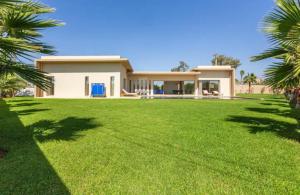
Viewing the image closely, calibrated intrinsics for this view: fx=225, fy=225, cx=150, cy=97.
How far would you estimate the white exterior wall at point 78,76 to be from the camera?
68.8 ft

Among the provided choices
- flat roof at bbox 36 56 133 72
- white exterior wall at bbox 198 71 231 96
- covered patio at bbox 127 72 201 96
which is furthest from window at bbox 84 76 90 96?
white exterior wall at bbox 198 71 231 96

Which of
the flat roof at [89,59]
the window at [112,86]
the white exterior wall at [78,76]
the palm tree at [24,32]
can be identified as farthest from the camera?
the window at [112,86]

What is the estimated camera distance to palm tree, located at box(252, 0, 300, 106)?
183 inches

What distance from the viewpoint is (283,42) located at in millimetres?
5230

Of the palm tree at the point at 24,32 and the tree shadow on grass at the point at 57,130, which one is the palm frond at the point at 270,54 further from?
the tree shadow on grass at the point at 57,130

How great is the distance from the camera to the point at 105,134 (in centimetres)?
586

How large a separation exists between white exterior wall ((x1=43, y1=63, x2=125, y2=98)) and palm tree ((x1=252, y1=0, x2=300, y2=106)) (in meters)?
16.4

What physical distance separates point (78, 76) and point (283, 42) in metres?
18.8

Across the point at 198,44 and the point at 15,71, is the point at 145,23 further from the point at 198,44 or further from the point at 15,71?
the point at 15,71

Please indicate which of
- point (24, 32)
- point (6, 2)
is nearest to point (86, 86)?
point (24, 32)

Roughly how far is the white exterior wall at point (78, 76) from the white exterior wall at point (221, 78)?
9.82m

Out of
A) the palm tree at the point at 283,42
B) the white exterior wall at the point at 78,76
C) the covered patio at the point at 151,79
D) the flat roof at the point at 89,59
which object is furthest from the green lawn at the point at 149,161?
the covered patio at the point at 151,79

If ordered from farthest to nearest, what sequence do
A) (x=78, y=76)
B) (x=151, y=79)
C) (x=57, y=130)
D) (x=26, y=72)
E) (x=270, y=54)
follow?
(x=151, y=79) < (x=78, y=76) < (x=57, y=130) < (x=270, y=54) < (x=26, y=72)

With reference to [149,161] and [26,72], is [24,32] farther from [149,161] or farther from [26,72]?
[149,161]
